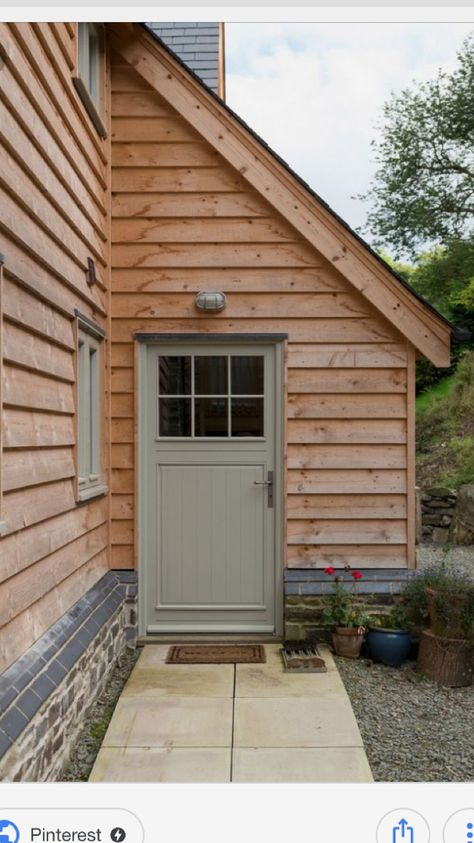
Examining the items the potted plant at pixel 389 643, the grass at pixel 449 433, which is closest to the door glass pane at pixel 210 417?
the potted plant at pixel 389 643

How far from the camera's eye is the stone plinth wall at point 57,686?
2.79 m

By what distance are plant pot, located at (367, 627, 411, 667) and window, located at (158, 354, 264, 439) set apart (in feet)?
5.32

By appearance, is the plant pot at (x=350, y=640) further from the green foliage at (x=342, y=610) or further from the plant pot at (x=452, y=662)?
the plant pot at (x=452, y=662)

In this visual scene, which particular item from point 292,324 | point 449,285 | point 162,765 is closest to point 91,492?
point 162,765

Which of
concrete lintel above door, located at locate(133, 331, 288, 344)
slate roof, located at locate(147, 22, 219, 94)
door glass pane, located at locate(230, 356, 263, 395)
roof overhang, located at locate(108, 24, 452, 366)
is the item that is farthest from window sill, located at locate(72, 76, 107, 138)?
slate roof, located at locate(147, 22, 219, 94)

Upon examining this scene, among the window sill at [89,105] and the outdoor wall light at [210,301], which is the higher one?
the window sill at [89,105]

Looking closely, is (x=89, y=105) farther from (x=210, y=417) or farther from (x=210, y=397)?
(x=210, y=417)

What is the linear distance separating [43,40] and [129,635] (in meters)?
3.78

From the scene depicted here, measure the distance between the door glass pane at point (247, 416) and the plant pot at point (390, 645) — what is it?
1.62 m

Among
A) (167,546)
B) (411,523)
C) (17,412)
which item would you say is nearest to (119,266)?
(167,546)

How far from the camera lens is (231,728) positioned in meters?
3.89
